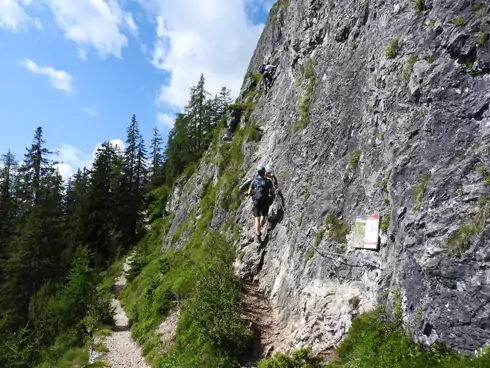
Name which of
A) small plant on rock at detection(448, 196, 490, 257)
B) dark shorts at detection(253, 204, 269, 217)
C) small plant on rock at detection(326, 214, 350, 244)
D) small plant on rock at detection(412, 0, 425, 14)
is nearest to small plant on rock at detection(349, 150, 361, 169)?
small plant on rock at detection(326, 214, 350, 244)

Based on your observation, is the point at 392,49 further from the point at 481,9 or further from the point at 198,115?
the point at 198,115

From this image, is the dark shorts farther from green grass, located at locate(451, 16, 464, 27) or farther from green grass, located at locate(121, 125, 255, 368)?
green grass, located at locate(451, 16, 464, 27)

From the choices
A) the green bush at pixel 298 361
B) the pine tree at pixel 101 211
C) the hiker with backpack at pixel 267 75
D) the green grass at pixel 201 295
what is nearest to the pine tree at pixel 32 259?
the pine tree at pixel 101 211

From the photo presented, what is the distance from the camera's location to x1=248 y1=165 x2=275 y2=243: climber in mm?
14891

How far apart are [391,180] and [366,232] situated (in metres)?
1.54

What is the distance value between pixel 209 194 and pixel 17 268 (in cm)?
2117

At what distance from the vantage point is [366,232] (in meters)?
8.93

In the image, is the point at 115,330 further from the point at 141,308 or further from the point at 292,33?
the point at 292,33

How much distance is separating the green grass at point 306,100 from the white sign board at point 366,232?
7.40 m

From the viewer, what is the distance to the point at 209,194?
2753 centimetres

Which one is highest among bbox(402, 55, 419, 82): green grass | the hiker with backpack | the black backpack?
the hiker with backpack

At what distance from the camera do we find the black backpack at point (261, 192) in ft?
48.8

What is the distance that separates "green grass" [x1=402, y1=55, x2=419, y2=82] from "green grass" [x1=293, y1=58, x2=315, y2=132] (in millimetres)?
7145

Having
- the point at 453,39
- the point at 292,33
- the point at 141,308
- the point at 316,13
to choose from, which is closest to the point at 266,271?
the point at 141,308
